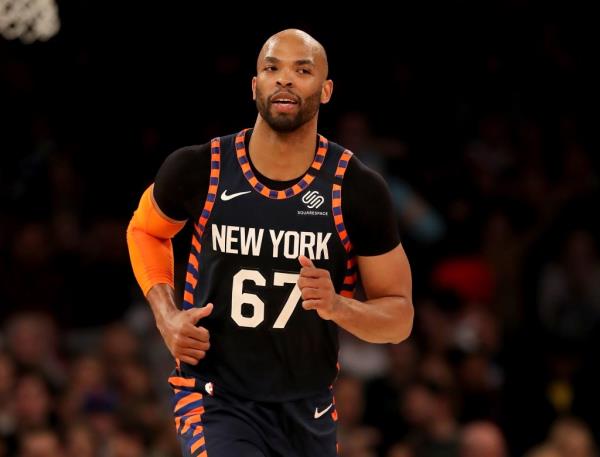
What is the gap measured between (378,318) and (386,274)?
0.24m

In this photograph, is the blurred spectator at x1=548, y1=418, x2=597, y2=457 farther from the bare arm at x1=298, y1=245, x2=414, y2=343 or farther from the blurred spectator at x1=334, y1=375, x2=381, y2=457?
the bare arm at x1=298, y1=245, x2=414, y2=343

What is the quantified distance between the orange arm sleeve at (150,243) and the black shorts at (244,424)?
0.49 m

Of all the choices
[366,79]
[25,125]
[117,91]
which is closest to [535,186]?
[366,79]

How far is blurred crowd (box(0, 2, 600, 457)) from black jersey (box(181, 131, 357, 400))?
4.55 metres

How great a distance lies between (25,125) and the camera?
1253cm

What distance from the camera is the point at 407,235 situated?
1255cm

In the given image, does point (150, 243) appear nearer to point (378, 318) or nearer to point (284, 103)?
point (284, 103)

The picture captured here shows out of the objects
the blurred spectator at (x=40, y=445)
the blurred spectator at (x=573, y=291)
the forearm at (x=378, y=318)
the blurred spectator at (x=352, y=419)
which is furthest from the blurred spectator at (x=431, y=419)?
the forearm at (x=378, y=318)

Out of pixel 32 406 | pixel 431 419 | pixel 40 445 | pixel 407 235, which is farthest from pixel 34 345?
pixel 407 235

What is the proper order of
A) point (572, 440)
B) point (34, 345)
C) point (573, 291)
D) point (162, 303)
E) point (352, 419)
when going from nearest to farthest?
1. point (162, 303)
2. point (572, 440)
3. point (352, 419)
4. point (34, 345)
5. point (573, 291)

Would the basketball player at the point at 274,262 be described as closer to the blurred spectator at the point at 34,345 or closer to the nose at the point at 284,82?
the nose at the point at 284,82

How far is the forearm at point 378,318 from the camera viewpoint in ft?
19.0

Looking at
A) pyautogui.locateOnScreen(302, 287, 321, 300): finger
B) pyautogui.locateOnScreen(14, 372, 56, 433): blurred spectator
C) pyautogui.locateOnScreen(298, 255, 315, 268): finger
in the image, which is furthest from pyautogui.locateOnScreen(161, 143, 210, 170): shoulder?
pyautogui.locateOnScreen(14, 372, 56, 433): blurred spectator

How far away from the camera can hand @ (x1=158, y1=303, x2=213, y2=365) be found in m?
5.76
